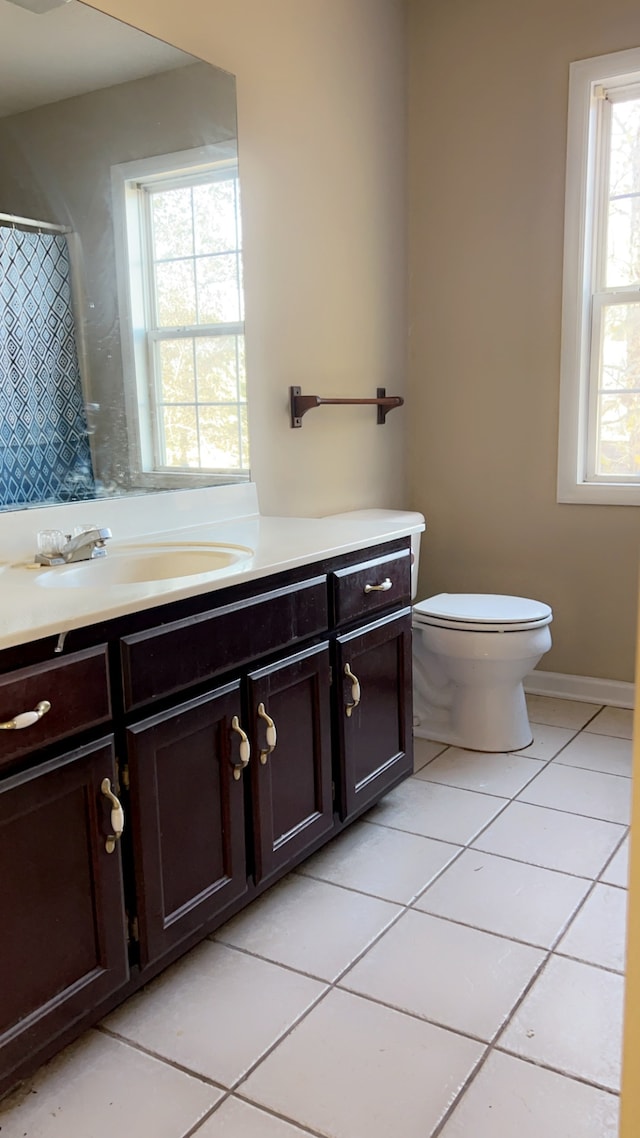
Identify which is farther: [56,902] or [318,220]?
[318,220]

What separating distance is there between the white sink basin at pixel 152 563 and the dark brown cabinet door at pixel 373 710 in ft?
1.11

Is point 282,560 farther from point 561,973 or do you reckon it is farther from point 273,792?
point 561,973

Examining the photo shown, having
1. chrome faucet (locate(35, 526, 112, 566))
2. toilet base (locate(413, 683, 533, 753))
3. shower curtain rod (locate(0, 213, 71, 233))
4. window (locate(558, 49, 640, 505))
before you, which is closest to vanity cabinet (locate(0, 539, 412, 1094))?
chrome faucet (locate(35, 526, 112, 566))

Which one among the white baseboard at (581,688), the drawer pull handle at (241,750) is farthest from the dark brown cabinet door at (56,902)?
the white baseboard at (581,688)

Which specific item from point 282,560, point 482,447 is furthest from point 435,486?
point 282,560

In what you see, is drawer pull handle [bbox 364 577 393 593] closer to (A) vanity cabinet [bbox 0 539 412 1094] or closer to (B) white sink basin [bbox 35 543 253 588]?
(A) vanity cabinet [bbox 0 539 412 1094]

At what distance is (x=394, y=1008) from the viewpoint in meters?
1.61

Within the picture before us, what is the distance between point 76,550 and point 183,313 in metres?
0.82

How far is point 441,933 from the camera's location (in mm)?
1834

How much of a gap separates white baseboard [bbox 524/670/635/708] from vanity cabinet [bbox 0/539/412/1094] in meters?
1.31

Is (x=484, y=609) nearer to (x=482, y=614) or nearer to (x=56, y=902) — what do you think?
(x=482, y=614)

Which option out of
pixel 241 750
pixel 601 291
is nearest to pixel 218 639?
pixel 241 750

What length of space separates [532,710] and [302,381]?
4.63 feet

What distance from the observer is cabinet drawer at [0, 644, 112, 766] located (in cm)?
127
